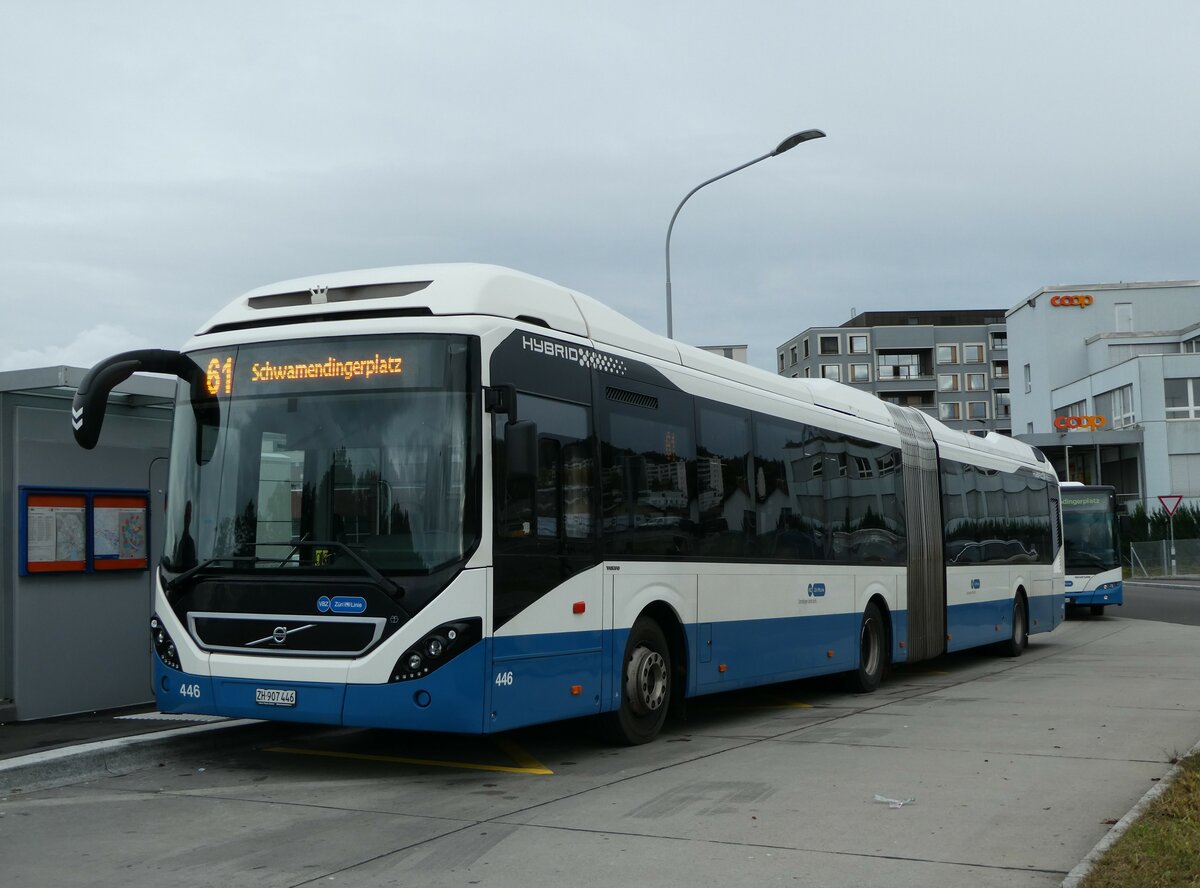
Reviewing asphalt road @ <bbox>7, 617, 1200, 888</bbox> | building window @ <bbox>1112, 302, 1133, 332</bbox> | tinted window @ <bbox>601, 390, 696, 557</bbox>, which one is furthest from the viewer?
building window @ <bbox>1112, 302, 1133, 332</bbox>

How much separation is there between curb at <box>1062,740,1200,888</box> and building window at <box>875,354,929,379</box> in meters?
119

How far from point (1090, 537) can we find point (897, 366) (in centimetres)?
9506

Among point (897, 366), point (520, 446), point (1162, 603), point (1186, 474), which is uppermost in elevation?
point (897, 366)

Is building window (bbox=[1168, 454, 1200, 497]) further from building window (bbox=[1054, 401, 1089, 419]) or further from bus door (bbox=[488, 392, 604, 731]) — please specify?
bus door (bbox=[488, 392, 604, 731])

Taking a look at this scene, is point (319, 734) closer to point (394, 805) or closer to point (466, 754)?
point (466, 754)

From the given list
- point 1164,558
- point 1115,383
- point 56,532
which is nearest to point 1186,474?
point 1115,383

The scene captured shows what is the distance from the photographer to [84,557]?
11688 millimetres

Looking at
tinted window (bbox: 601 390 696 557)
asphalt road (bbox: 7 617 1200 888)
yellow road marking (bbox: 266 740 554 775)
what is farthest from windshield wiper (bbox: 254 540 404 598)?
tinted window (bbox: 601 390 696 557)

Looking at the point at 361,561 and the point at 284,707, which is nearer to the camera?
the point at 361,561

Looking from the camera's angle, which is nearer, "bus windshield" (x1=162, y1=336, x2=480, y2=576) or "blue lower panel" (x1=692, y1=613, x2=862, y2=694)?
"bus windshield" (x1=162, y1=336, x2=480, y2=576)

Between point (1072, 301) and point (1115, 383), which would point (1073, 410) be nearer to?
point (1115, 383)

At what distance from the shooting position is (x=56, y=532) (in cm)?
1144

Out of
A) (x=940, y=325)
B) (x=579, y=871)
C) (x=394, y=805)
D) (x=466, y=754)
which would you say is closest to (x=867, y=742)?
(x=466, y=754)

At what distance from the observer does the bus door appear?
8.77m
